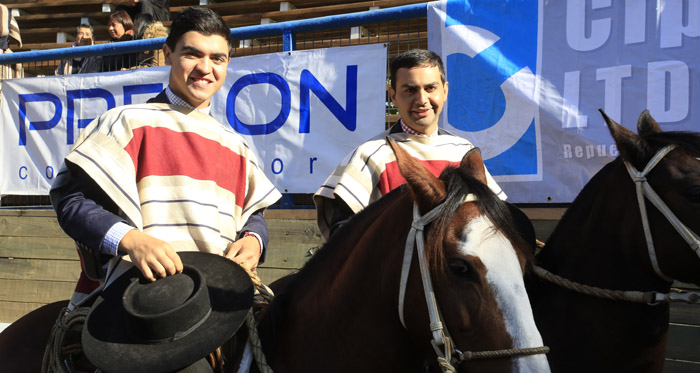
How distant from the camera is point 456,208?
5.10ft

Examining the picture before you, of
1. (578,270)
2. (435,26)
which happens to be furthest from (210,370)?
(435,26)

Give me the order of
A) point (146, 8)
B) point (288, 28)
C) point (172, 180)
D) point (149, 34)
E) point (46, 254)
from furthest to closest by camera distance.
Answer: point (146, 8) < point (149, 34) < point (46, 254) < point (288, 28) < point (172, 180)

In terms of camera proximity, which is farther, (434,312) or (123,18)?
(123,18)

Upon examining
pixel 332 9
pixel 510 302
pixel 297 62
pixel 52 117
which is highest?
pixel 332 9

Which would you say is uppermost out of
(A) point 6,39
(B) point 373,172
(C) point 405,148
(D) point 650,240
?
(A) point 6,39

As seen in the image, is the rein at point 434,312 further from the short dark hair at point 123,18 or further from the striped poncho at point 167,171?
the short dark hair at point 123,18

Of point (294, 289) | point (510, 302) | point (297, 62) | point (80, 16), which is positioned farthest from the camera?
point (80, 16)

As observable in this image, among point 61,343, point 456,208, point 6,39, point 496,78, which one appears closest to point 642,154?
point 456,208

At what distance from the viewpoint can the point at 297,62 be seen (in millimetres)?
4629

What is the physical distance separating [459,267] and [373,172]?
125 cm

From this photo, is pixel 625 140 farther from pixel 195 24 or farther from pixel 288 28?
pixel 288 28

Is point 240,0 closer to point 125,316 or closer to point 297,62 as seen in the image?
point 297,62

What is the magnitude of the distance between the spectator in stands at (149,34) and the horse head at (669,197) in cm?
415

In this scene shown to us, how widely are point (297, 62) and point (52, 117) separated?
2.56m
